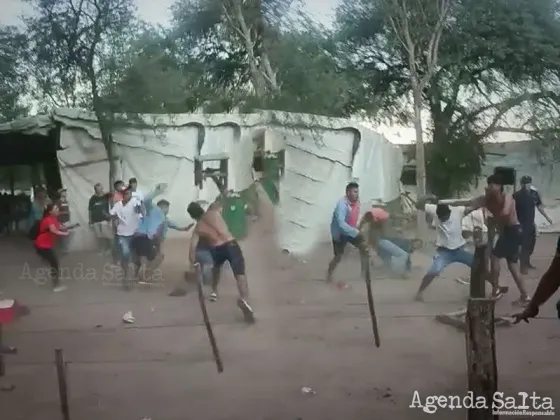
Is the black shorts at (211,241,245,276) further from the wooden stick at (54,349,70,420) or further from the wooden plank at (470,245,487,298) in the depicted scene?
the wooden plank at (470,245,487,298)

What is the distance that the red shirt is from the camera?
11.4 feet

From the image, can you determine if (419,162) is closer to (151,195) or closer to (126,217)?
(151,195)

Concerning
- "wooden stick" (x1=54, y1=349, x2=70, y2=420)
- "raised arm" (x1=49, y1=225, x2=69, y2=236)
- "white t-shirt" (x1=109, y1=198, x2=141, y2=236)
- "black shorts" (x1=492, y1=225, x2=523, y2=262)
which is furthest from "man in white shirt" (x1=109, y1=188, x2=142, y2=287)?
"black shorts" (x1=492, y1=225, x2=523, y2=262)

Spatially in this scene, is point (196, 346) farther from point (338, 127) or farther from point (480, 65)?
point (480, 65)

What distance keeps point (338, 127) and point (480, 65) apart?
2.45 feet

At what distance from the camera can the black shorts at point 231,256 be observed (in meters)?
3.46

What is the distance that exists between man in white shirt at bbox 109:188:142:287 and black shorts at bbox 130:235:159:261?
0.08 ft

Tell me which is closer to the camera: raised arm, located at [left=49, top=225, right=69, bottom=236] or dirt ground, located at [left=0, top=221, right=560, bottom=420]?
dirt ground, located at [left=0, top=221, right=560, bottom=420]

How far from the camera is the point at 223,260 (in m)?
3.48

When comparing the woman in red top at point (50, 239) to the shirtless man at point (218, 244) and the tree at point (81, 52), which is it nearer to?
the tree at point (81, 52)

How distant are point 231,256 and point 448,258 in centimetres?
103

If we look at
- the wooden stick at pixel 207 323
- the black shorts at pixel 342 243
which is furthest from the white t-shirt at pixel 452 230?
A: the wooden stick at pixel 207 323

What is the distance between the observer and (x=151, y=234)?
11.4 ft

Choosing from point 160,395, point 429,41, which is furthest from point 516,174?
point 160,395
